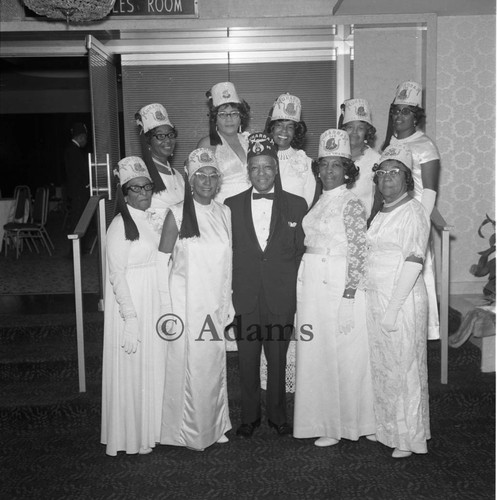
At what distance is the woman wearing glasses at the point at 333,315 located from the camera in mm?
3492

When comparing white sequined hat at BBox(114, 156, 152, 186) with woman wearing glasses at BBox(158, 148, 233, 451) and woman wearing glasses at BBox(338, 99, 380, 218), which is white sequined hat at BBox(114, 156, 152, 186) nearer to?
woman wearing glasses at BBox(158, 148, 233, 451)

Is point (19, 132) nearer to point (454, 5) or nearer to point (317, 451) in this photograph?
point (454, 5)

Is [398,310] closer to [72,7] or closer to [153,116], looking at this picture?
[153,116]

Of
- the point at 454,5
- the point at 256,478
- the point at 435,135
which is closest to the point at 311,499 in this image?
the point at 256,478

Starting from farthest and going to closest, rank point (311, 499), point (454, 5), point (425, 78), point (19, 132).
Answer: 1. point (19, 132)
2. point (425, 78)
3. point (454, 5)
4. point (311, 499)

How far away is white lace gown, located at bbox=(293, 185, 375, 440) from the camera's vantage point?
3490 millimetres

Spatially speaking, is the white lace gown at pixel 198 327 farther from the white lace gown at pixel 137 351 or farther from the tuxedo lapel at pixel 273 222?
the tuxedo lapel at pixel 273 222

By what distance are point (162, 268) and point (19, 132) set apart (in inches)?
503

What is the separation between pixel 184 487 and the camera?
329cm

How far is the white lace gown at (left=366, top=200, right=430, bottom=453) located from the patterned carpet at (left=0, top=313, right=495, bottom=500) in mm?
220

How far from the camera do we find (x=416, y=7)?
5387mm

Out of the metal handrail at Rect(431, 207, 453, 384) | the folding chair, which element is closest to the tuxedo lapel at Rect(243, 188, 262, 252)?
the metal handrail at Rect(431, 207, 453, 384)

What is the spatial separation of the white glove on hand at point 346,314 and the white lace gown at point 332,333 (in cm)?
4

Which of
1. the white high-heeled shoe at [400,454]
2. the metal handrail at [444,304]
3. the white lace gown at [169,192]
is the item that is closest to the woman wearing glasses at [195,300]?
the white lace gown at [169,192]
